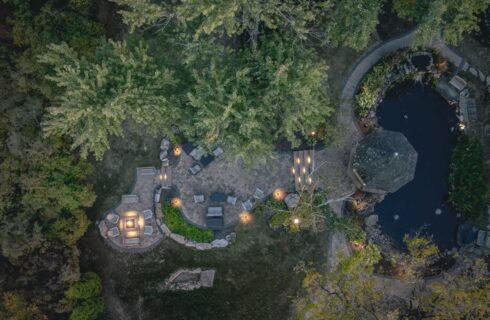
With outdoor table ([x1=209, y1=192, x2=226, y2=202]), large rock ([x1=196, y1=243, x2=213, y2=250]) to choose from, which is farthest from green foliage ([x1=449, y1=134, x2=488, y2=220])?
large rock ([x1=196, y1=243, x2=213, y2=250])

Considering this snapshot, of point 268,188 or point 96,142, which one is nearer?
point 96,142

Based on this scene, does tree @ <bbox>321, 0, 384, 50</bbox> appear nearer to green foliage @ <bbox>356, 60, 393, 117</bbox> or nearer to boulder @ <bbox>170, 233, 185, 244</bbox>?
green foliage @ <bbox>356, 60, 393, 117</bbox>

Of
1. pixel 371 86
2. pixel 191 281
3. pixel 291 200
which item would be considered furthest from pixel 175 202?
pixel 371 86

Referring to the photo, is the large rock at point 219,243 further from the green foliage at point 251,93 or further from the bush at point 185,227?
the green foliage at point 251,93

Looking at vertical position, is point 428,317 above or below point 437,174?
below

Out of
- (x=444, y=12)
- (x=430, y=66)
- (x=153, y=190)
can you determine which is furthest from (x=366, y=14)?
(x=153, y=190)

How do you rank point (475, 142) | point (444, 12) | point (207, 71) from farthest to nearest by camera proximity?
1. point (475, 142)
2. point (444, 12)
3. point (207, 71)

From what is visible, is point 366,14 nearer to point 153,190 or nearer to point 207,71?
point 207,71

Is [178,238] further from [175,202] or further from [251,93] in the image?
[251,93]
